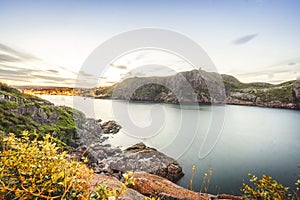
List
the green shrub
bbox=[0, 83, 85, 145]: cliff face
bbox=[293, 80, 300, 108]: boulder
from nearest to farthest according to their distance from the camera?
the green shrub → bbox=[0, 83, 85, 145]: cliff face → bbox=[293, 80, 300, 108]: boulder

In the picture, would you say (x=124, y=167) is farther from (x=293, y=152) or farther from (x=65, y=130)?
(x=293, y=152)

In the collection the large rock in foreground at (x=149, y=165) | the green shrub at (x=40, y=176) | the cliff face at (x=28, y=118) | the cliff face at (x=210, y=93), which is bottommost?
the large rock in foreground at (x=149, y=165)

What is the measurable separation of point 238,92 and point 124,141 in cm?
11813

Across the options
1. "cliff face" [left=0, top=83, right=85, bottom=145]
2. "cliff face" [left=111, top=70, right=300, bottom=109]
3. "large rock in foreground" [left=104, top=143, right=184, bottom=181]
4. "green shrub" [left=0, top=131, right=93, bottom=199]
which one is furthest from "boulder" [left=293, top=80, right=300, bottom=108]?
"green shrub" [left=0, top=131, right=93, bottom=199]

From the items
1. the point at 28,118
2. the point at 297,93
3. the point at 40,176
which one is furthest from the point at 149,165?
the point at 297,93

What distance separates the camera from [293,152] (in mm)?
23906

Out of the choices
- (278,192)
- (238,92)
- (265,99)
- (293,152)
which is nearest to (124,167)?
(278,192)

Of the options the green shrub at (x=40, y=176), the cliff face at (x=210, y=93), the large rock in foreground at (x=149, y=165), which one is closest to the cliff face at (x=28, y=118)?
the large rock in foreground at (x=149, y=165)

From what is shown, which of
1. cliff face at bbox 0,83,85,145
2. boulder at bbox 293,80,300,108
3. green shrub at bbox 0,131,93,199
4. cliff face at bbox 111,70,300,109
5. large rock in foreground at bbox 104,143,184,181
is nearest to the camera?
green shrub at bbox 0,131,93,199

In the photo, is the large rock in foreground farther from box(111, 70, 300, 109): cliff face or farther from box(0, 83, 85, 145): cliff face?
box(111, 70, 300, 109): cliff face

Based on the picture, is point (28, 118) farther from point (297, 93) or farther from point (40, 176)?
point (297, 93)

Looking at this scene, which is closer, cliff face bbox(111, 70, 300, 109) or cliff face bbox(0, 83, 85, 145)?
cliff face bbox(0, 83, 85, 145)

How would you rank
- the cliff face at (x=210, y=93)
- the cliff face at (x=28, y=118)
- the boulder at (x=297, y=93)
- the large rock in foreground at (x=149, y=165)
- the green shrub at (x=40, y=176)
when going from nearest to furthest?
the green shrub at (x=40, y=176)
the large rock in foreground at (x=149, y=165)
the cliff face at (x=28, y=118)
the boulder at (x=297, y=93)
the cliff face at (x=210, y=93)

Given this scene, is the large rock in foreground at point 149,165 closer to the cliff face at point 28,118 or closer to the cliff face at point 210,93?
the cliff face at point 28,118
